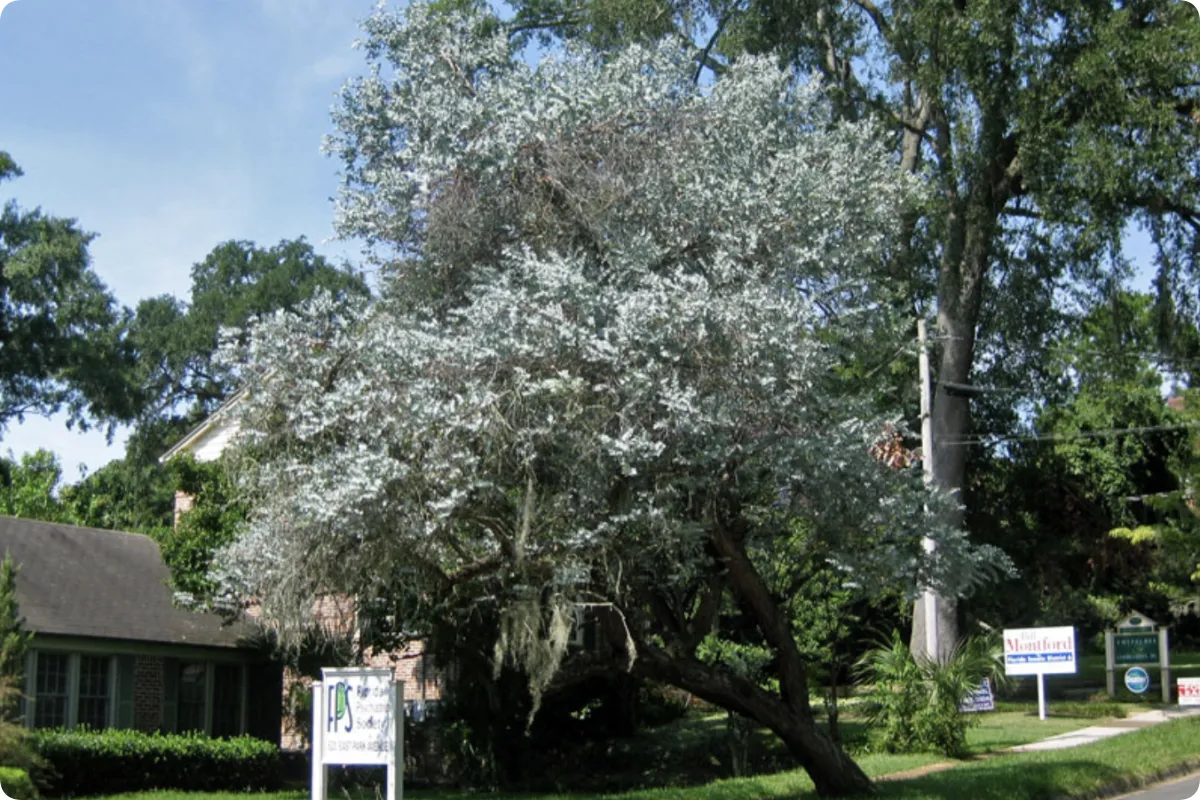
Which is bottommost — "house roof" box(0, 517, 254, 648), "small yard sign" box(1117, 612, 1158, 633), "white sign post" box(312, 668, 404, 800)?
"white sign post" box(312, 668, 404, 800)

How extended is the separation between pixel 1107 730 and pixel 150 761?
52.0 ft

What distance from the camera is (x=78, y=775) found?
65.3ft

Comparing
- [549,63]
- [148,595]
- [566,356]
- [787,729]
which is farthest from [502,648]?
[148,595]

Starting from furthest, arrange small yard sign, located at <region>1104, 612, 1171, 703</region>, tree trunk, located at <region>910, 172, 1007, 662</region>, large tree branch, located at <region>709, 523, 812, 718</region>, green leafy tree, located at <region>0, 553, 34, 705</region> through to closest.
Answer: small yard sign, located at <region>1104, 612, 1171, 703</region>, tree trunk, located at <region>910, 172, 1007, 662</region>, green leafy tree, located at <region>0, 553, 34, 705</region>, large tree branch, located at <region>709, 523, 812, 718</region>

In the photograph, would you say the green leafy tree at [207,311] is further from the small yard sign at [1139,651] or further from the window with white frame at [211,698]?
the small yard sign at [1139,651]

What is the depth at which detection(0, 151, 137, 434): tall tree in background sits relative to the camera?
3139 cm

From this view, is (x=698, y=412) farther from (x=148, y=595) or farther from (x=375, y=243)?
(x=148, y=595)

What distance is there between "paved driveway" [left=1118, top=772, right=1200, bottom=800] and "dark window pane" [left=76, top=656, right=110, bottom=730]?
1634 centimetres

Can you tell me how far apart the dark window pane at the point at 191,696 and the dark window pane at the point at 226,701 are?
28cm

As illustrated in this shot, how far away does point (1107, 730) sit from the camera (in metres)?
23.0

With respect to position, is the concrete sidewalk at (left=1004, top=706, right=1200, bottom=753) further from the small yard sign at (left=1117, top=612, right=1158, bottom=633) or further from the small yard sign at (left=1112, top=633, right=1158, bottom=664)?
the small yard sign at (left=1117, top=612, right=1158, bottom=633)

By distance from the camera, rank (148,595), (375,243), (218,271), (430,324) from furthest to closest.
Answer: (218,271) → (148,595) → (375,243) → (430,324)

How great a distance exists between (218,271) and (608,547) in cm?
5050

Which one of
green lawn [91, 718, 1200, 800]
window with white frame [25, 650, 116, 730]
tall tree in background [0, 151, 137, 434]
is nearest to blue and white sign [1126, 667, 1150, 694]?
green lawn [91, 718, 1200, 800]
